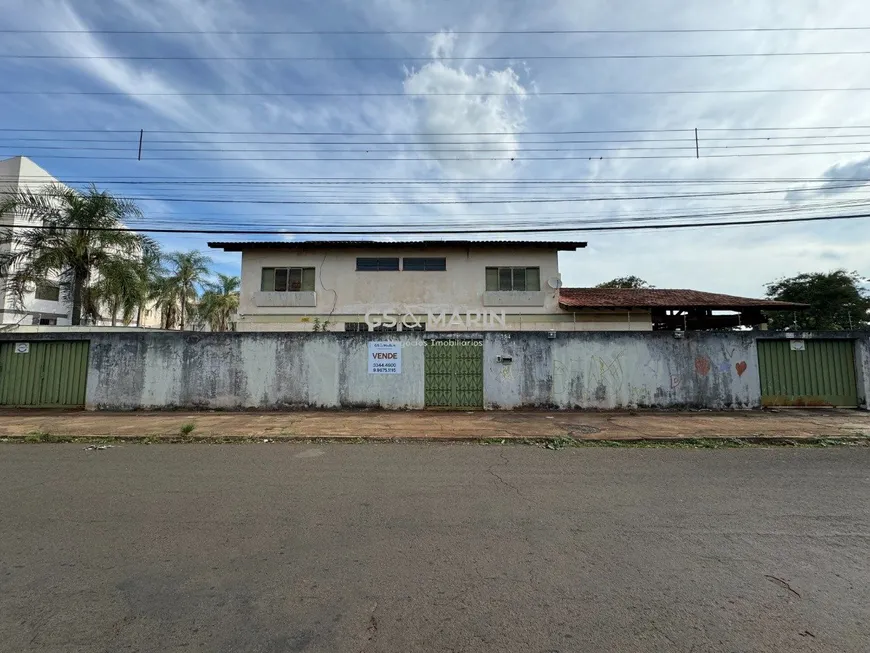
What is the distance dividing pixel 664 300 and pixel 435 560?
792 inches

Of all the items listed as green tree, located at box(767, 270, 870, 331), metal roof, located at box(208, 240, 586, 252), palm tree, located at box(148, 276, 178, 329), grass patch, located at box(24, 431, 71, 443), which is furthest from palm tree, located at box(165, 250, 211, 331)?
green tree, located at box(767, 270, 870, 331)

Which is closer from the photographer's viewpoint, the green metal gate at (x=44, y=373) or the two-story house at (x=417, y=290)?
the green metal gate at (x=44, y=373)

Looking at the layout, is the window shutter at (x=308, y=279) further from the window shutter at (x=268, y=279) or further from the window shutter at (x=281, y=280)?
the window shutter at (x=268, y=279)

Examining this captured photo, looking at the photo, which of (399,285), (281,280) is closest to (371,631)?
(399,285)

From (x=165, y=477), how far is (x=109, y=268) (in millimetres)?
17663

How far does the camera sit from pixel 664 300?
20.2 metres

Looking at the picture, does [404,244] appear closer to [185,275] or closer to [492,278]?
[492,278]

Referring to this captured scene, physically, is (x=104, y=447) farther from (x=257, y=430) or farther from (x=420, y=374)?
(x=420, y=374)

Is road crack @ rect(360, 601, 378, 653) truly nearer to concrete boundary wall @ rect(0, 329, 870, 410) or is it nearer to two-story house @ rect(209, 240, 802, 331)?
concrete boundary wall @ rect(0, 329, 870, 410)

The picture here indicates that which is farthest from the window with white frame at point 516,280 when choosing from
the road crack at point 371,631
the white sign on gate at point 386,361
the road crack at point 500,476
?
the road crack at point 371,631

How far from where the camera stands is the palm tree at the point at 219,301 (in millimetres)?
32844

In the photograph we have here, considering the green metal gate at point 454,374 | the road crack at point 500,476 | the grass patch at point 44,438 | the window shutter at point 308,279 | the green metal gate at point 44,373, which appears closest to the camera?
the road crack at point 500,476

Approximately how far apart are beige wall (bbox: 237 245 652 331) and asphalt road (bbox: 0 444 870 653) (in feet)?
47.6

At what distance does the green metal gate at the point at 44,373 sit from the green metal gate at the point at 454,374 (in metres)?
9.68
